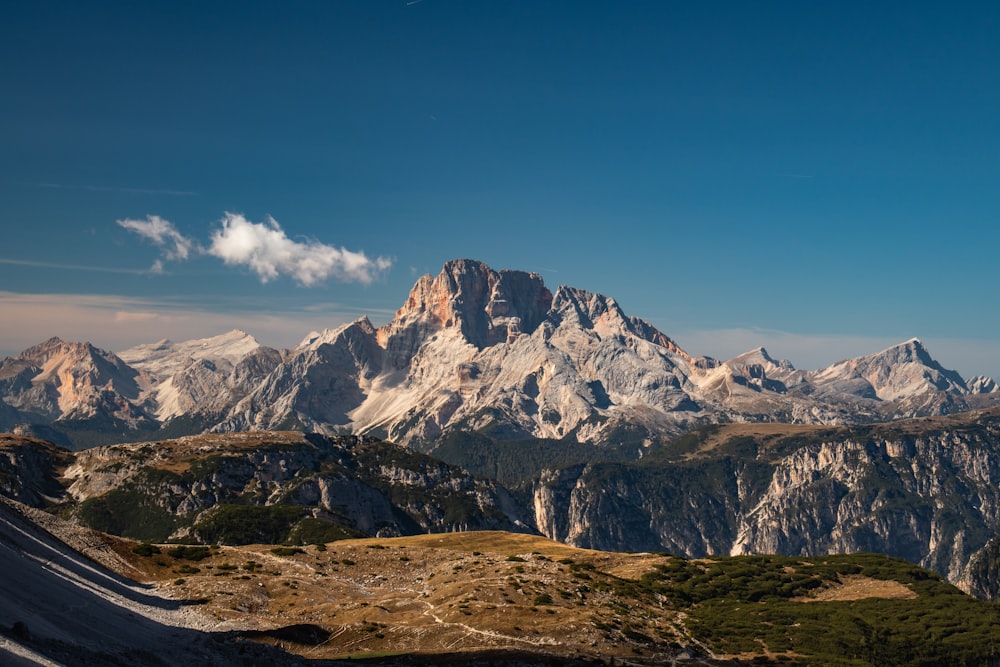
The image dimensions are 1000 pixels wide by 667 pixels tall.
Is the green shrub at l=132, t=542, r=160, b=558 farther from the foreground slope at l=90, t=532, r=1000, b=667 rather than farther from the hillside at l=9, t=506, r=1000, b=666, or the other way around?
the foreground slope at l=90, t=532, r=1000, b=667

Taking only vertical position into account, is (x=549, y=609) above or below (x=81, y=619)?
below

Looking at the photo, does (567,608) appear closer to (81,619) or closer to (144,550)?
(81,619)

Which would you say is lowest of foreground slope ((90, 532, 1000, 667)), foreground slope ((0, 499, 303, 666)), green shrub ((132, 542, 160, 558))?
foreground slope ((90, 532, 1000, 667))

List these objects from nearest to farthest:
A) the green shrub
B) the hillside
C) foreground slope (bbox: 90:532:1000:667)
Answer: the hillside
foreground slope (bbox: 90:532:1000:667)
the green shrub

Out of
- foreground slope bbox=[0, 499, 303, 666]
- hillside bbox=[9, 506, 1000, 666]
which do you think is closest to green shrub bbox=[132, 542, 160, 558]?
hillside bbox=[9, 506, 1000, 666]

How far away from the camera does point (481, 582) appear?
99250mm

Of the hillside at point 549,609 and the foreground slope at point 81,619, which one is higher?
the foreground slope at point 81,619

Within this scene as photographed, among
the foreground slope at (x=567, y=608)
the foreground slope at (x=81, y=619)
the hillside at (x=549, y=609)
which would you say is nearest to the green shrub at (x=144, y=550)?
the hillside at (x=549, y=609)

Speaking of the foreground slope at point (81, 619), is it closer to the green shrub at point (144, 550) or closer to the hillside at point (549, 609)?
the hillside at point (549, 609)

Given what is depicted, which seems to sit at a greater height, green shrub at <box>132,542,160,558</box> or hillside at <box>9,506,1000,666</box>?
green shrub at <box>132,542,160,558</box>

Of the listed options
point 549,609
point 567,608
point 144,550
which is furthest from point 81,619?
point 567,608

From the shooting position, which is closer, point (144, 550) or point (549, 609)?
point (549, 609)

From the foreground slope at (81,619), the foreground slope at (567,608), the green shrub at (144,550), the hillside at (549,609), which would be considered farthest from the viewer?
the green shrub at (144,550)

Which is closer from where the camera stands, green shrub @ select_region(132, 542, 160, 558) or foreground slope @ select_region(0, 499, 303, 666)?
foreground slope @ select_region(0, 499, 303, 666)
